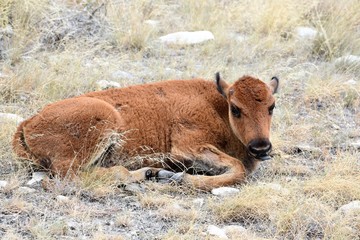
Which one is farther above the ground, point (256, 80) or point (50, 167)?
point (256, 80)

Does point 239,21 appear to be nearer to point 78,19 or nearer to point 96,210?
point 78,19

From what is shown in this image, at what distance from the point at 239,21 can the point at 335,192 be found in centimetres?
675

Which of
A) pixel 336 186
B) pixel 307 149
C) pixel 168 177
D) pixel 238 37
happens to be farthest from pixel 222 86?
pixel 238 37

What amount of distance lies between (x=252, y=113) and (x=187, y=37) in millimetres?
5072

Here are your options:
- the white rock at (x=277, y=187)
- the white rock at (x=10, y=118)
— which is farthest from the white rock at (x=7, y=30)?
the white rock at (x=277, y=187)

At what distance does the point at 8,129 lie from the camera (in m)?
9.24

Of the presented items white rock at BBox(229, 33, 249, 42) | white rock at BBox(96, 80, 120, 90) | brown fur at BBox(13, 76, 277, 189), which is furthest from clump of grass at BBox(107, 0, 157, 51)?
brown fur at BBox(13, 76, 277, 189)

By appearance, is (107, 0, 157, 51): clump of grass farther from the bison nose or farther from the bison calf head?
the bison nose

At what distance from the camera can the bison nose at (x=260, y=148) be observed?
830 cm

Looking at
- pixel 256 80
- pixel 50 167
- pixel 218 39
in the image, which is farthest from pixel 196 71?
pixel 50 167

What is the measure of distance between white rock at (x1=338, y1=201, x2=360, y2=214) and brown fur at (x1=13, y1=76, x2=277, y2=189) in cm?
124

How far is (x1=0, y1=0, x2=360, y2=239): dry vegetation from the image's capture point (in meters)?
7.18

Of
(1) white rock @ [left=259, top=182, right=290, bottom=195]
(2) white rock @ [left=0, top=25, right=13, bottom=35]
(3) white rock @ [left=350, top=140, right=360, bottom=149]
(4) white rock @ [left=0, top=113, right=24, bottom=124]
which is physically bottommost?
(3) white rock @ [left=350, top=140, right=360, bottom=149]

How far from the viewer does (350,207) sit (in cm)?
752
